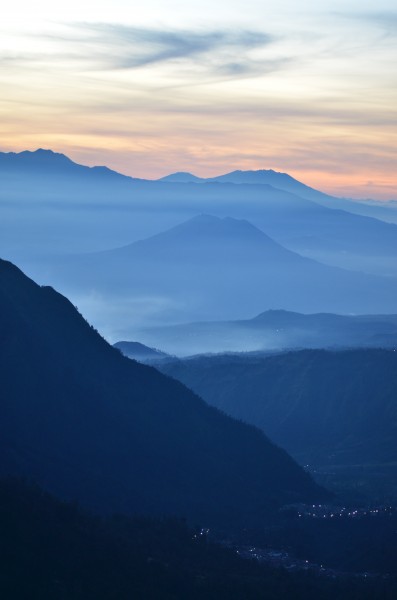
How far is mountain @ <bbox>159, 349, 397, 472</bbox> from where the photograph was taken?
431 ft

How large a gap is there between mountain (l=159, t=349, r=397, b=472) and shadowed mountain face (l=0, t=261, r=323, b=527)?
104 feet

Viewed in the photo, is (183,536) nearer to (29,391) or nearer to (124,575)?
(124,575)

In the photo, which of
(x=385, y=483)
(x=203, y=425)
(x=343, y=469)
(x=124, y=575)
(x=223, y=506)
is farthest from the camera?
(x=343, y=469)

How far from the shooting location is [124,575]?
193 feet

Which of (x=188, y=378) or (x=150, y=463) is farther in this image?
(x=188, y=378)

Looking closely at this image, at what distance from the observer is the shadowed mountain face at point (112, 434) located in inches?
3179

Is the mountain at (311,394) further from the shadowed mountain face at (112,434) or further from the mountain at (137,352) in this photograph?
the shadowed mountain face at (112,434)

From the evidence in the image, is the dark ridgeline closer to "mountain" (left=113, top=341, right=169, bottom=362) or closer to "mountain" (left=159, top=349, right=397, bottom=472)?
"mountain" (left=159, top=349, right=397, bottom=472)

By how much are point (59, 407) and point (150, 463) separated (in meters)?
7.60

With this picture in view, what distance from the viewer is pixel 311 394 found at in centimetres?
13900

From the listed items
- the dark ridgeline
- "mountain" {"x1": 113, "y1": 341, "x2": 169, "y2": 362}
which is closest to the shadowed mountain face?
the dark ridgeline


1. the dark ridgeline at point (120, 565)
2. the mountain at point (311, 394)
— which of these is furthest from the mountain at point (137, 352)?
the dark ridgeline at point (120, 565)

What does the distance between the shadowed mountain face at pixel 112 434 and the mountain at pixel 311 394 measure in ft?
104

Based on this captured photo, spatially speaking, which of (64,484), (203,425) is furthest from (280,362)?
(64,484)
